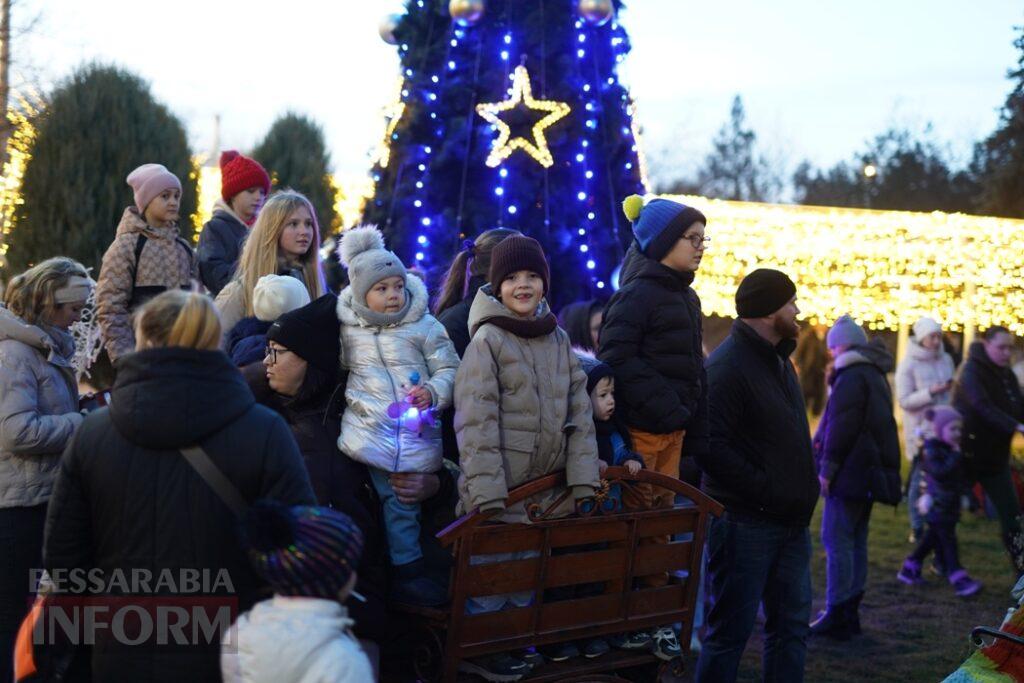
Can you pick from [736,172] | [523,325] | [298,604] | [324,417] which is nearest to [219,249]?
[324,417]

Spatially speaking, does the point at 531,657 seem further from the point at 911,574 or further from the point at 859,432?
the point at 911,574

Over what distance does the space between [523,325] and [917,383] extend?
727 centimetres

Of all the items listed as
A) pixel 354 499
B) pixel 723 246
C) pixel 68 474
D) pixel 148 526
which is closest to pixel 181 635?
pixel 148 526

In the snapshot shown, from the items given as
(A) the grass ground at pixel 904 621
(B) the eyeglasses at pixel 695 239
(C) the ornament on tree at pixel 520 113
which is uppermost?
(C) the ornament on tree at pixel 520 113

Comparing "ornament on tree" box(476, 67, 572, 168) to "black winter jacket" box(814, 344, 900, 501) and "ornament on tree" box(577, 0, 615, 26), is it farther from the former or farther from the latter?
"black winter jacket" box(814, 344, 900, 501)

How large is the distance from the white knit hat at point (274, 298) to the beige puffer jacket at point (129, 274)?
1.04 m

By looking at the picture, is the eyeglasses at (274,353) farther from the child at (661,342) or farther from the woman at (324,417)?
the child at (661,342)

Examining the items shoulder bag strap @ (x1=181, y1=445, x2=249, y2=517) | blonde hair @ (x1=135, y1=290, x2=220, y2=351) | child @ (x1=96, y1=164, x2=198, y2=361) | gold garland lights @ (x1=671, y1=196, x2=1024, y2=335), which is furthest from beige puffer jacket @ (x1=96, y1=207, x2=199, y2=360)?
gold garland lights @ (x1=671, y1=196, x2=1024, y2=335)

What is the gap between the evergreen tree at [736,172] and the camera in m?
51.3

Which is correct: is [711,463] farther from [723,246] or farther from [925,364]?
[723,246]

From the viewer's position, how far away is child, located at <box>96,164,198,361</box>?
5535 millimetres

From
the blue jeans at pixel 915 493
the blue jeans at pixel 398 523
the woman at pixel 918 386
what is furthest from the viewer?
the woman at pixel 918 386

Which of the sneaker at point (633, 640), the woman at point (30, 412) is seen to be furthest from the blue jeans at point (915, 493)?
the woman at point (30, 412)

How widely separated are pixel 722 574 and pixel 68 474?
3.39 meters
